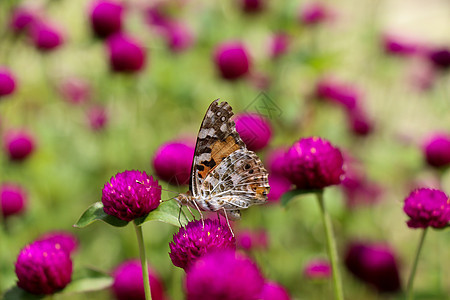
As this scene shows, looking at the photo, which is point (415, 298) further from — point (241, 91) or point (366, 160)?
point (241, 91)

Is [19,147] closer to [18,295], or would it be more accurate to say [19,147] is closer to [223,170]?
[18,295]

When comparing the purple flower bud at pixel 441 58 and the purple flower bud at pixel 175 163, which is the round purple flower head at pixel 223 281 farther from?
the purple flower bud at pixel 441 58

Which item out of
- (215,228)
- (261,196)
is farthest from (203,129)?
(215,228)

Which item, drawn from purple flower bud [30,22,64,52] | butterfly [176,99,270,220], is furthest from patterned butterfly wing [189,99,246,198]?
purple flower bud [30,22,64,52]

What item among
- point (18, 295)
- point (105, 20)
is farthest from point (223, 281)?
point (105, 20)

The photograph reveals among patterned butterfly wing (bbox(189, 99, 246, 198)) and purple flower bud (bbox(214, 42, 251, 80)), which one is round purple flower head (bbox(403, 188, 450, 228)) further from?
purple flower bud (bbox(214, 42, 251, 80))

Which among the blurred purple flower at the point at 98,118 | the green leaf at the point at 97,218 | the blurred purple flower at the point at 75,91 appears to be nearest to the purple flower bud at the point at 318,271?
the green leaf at the point at 97,218
